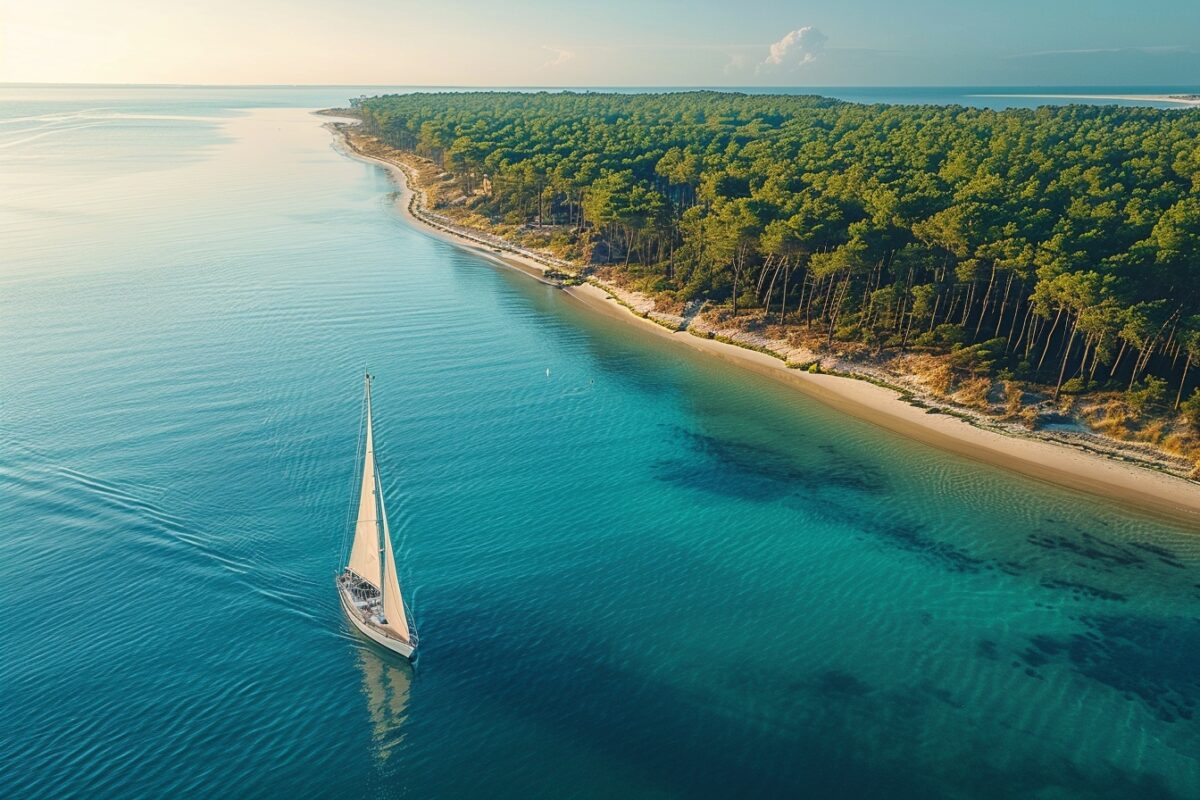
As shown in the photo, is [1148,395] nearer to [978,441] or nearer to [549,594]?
[978,441]

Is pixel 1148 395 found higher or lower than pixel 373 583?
higher

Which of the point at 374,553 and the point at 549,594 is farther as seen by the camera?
the point at 549,594

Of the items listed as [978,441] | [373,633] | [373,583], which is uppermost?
[373,583]

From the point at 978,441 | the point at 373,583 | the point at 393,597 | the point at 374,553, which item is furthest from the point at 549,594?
the point at 978,441

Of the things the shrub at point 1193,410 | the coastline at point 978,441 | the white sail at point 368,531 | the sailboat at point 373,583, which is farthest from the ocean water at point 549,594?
the shrub at point 1193,410

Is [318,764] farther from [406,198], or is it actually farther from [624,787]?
[406,198]

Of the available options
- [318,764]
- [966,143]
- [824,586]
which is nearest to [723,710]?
[824,586]

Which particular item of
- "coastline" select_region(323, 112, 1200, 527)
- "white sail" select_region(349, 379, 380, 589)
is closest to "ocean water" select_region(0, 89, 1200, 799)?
"coastline" select_region(323, 112, 1200, 527)

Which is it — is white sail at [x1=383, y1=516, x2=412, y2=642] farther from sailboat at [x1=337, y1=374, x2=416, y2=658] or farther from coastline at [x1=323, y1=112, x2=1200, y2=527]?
coastline at [x1=323, y1=112, x2=1200, y2=527]
